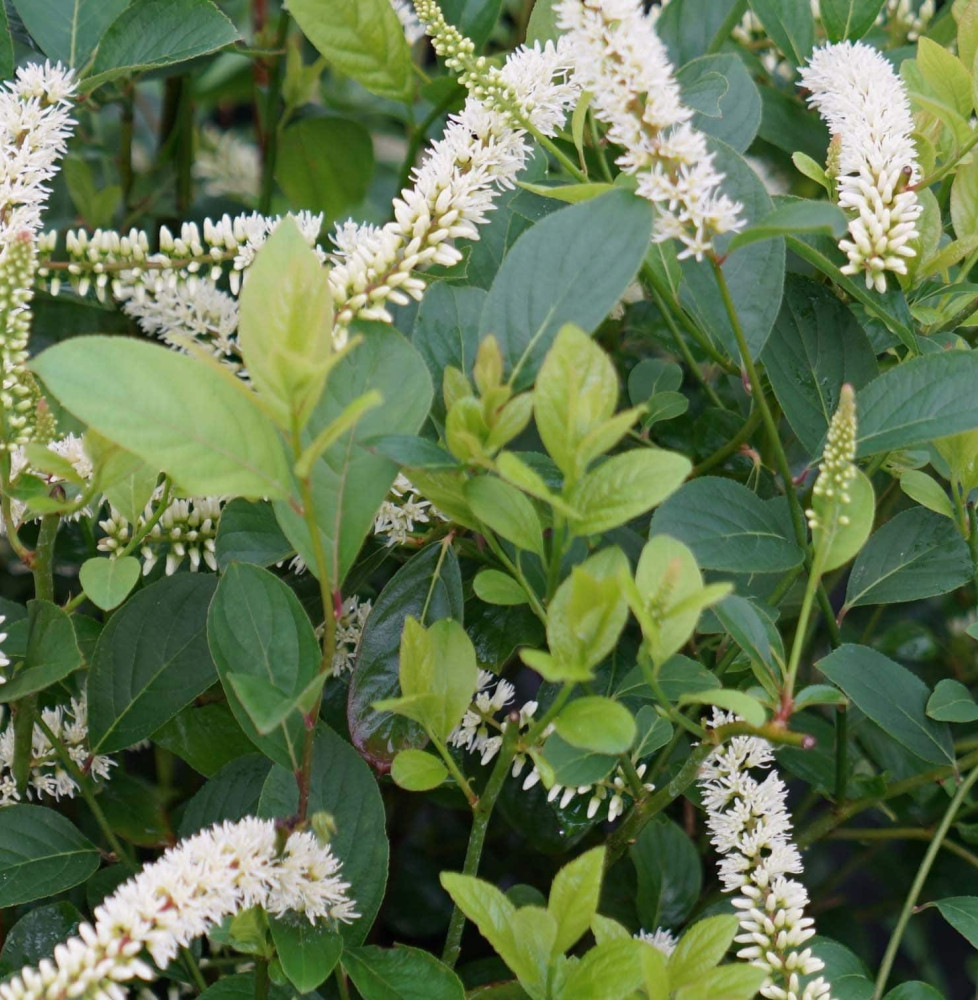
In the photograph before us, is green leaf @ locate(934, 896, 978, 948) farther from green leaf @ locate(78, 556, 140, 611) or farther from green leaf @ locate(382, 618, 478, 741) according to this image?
green leaf @ locate(78, 556, 140, 611)

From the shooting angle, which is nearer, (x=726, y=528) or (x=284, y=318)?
(x=284, y=318)

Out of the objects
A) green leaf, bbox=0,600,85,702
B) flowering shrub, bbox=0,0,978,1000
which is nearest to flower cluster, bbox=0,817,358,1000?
flowering shrub, bbox=0,0,978,1000

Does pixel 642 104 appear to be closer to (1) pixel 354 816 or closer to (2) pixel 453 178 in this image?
(2) pixel 453 178

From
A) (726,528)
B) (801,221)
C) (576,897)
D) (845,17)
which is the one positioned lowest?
(576,897)

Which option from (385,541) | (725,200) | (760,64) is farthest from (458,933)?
(760,64)

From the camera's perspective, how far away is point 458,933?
17.5 inches

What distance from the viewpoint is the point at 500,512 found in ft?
1.23

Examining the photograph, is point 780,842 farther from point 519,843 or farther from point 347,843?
point 519,843

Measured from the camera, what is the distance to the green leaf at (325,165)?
0.83m

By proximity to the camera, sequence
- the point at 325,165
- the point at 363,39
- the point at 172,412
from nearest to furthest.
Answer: the point at 172,412 < the point at 363,39 < the point at 325,165

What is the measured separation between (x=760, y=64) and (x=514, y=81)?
36cm

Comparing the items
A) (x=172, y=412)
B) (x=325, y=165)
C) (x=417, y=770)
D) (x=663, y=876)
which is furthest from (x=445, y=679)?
(x=325, y=165)

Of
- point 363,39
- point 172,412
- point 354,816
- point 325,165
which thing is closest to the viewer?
point 172,412

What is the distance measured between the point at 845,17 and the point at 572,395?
382 mm
